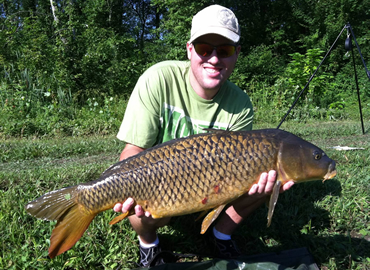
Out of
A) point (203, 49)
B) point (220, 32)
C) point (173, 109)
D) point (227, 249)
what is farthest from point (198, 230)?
point (220, 32)

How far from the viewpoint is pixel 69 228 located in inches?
60.6

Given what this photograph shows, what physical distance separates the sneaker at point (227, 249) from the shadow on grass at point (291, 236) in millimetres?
94

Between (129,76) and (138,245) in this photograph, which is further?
(129,76)

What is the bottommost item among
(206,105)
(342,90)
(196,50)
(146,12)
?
(342,90)

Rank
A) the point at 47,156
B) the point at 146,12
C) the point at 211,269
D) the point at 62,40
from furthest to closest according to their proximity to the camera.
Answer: the point at 146,12 → the point at 62,40 → the point at 47,156 → the point at 211,269

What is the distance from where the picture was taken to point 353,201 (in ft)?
8.10

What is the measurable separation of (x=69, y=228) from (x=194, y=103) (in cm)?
113

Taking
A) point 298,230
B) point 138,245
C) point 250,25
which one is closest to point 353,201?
point 298,230

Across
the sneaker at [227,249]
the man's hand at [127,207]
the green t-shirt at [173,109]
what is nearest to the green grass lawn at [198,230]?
the sneaker at [227,249]

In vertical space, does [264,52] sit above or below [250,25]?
below

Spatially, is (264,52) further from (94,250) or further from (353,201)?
(94,250)

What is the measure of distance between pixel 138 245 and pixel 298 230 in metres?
1.15

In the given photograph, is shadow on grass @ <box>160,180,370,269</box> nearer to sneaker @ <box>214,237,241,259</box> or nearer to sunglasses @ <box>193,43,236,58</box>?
sneaker @ <box>214,237,241,259</box>

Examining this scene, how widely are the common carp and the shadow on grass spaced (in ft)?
2.43
